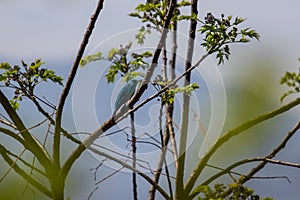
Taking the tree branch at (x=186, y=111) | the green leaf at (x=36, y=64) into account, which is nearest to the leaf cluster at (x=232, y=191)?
the tree branch at (x=186, y=111)

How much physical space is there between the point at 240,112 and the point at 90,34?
30cm

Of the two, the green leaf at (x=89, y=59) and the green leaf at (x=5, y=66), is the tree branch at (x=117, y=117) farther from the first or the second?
the green leaf at (x=5, y=66)

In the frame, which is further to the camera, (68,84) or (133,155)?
(133,155)

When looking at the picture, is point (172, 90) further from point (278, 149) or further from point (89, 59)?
point (278, 149)

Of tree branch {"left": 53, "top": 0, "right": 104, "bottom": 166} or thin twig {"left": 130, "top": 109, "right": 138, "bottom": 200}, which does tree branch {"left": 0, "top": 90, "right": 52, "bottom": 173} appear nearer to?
tree branch {"left": 53, "top": 0, "right": 104, "bottom": 166}

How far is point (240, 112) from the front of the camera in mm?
804

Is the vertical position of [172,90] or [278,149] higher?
[172,90]

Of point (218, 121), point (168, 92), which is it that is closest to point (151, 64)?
point (168, 92)

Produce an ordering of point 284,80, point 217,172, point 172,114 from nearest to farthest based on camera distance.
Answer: point 284,80 → point 217,172 → point 172,114

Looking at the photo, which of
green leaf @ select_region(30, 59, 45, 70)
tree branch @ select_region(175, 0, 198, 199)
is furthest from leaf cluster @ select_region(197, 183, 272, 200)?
green leaf @ select_region(30, 59, 45, 70)

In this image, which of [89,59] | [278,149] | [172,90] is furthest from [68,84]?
[278,149]

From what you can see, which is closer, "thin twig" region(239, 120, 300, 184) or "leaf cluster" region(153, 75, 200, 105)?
"leaf cluster" region(153, 75, 200, 105)

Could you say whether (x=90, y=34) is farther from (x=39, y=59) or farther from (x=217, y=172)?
(x=217, y=172)

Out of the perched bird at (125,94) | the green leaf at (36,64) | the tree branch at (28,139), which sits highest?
the green leaf at (36,64)
